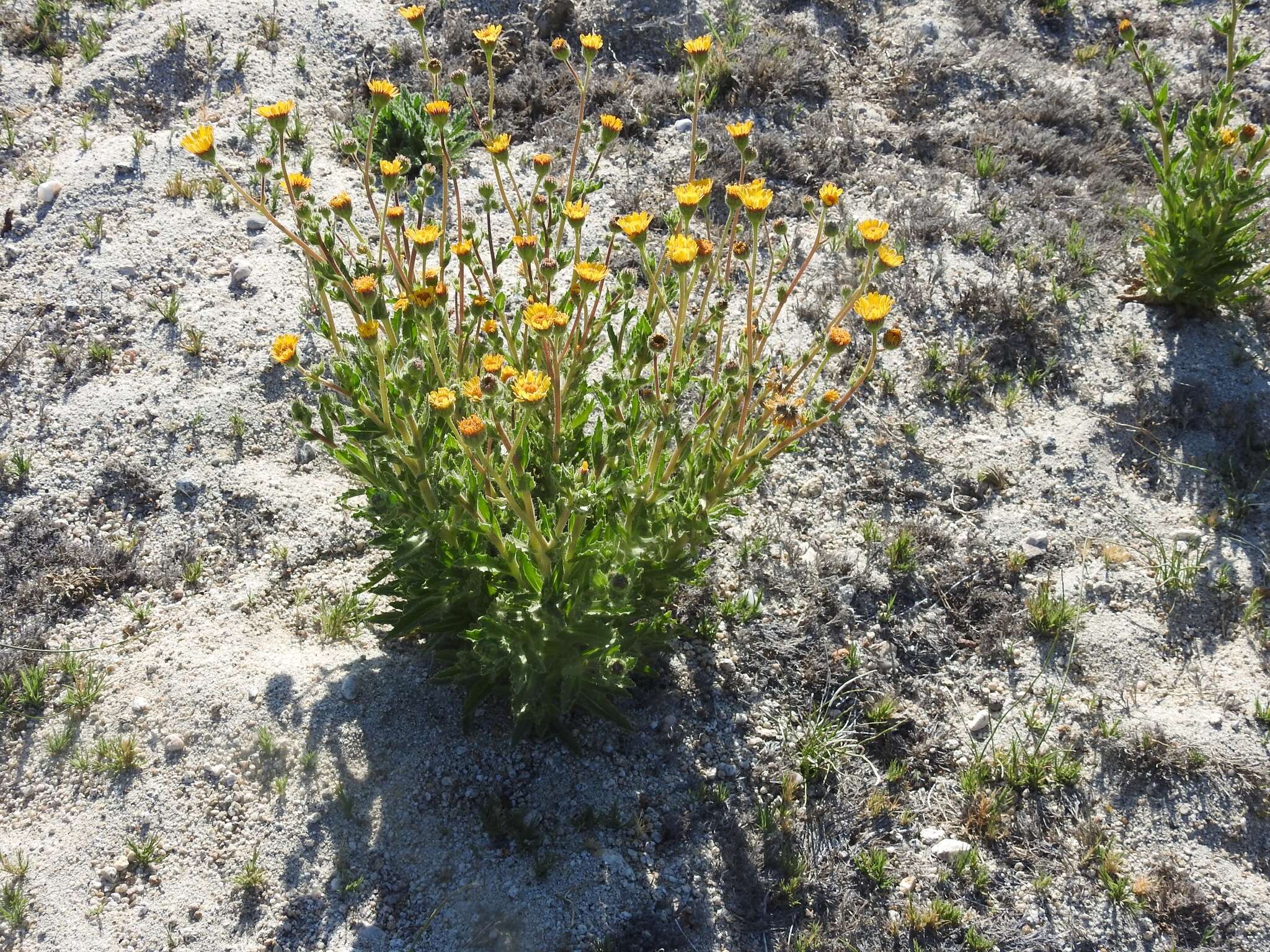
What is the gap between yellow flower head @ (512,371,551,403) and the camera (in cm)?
253

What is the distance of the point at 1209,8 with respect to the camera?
691 cm

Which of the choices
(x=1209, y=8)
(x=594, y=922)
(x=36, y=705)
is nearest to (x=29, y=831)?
(x=36, y=705)

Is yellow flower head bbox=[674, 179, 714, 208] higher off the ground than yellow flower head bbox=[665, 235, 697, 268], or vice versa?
yellow flower head bbox=[674, 179, 714, 208]

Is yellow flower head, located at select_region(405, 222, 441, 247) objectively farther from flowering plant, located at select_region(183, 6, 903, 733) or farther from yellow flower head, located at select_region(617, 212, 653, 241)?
yellow flower head, located at select_region(617, 212, 653, 241)

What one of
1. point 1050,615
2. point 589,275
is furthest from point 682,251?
point 1050,615

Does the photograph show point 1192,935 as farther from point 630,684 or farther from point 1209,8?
point 1209,8

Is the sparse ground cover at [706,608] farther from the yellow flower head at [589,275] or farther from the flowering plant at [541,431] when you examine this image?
the yellow flower head at [589,275]

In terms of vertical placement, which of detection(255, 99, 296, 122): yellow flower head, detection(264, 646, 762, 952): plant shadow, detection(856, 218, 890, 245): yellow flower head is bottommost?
detection(264, 646, 762, 952): plant shadow

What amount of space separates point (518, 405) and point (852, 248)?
309 centimetres

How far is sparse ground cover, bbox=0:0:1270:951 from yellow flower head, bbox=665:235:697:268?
1637 millimetres

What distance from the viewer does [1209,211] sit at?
4.54 m

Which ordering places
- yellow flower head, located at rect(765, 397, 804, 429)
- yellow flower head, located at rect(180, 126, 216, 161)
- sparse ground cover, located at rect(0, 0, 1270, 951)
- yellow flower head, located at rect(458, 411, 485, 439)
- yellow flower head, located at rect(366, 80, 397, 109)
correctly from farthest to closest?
1. sparse ground cover, located at rect(0, 0, 1270, 951)
2. yellow flower head, located at rect(366, 80, 397, 109)
3. yellow flower head, located at rect(180, 126, 216, 161)
4. yellow flower head, located at rect(765, 397, 804, 429)
5. yellow flower head, located at rect(458, 411, 485, 439)

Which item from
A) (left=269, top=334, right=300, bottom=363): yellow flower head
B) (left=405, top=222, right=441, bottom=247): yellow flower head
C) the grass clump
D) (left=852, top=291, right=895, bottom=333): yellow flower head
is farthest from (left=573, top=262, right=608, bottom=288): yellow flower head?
the grass clump

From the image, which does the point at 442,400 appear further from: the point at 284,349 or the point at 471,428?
the point at 284,349
